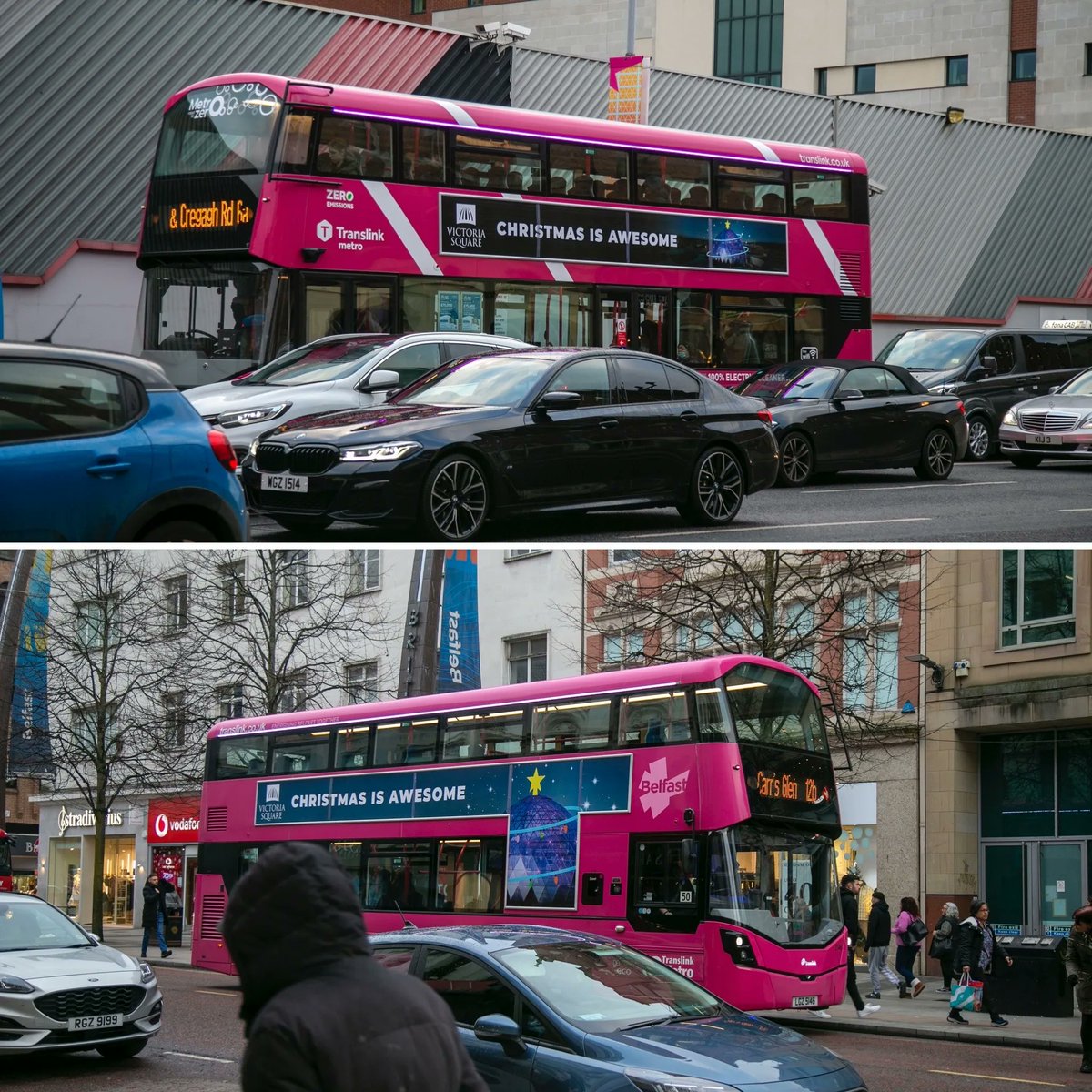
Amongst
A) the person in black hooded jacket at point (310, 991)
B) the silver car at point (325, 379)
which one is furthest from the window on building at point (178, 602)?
the person in black hooded jacket at point (310, 991)

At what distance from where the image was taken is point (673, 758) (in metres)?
15.7

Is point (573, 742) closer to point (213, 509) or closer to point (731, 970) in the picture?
point (731, 970)

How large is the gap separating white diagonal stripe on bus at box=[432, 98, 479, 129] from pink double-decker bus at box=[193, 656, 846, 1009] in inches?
336

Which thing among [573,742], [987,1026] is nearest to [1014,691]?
[987,1026]

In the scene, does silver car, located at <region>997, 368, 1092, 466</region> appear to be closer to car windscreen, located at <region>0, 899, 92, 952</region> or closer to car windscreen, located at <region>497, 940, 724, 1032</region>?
car windscreen, located at <region>0, 899, 92, 952</region>

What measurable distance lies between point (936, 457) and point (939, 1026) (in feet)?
29.1

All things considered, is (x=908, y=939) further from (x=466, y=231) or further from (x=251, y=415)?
(x=466, y=231)

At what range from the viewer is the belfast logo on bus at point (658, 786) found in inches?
616

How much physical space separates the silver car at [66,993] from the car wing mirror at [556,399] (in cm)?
601

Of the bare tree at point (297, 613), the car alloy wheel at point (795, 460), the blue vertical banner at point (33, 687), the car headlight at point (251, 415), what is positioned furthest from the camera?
the blue vertical banner at point (33, 687)

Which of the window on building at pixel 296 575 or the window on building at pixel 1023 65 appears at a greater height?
the window on building at pixel 1023 65

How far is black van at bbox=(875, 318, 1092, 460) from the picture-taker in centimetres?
2677

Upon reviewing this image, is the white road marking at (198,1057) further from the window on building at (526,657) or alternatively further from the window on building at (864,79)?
the window on building at (864,79)

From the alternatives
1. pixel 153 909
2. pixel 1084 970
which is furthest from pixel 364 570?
pixel 1084 970
